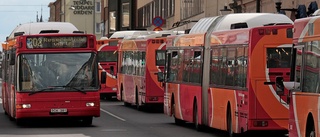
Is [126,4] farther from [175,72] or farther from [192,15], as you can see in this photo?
[175,72]

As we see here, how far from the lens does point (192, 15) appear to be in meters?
69.0

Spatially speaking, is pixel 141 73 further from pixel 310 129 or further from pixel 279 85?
pixel 310 129

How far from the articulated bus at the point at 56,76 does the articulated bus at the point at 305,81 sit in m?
10.6

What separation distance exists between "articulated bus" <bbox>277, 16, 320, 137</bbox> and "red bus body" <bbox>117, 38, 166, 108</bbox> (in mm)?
19295

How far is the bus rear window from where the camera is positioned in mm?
21719

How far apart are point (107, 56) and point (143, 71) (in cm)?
1162

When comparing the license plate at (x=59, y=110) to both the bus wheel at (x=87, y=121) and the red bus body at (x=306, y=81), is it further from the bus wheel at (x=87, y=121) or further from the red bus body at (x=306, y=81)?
the red bus body at (x=306, y=81)

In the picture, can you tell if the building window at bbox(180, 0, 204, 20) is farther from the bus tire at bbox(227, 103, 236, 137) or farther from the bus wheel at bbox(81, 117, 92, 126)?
the bus tire at bbox(227, 103, 236, 137)

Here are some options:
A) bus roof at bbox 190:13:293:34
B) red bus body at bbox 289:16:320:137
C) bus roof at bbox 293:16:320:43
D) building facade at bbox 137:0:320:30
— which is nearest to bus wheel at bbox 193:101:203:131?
bus roof at bbox 190:13:293:34

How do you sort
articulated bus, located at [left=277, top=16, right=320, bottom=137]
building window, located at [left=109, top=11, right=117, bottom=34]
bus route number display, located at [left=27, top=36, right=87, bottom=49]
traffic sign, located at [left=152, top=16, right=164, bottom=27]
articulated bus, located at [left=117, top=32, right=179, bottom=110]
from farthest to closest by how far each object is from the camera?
building window, located at [left=109, top=11, right=117, bottom=34], traffic sign, located at [left=152, top=16, right=164, bottom=27], articulated bus, located at [left=117, top=32, right=179, bottom=110], bus route number display, located at [left=27, top=36, right=87, bottom=49], articulated bus, located at [left=277, top=16, right=320, bottom=137]

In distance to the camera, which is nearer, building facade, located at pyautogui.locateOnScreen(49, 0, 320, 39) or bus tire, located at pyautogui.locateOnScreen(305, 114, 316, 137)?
bus tire, located at pyautogui.locateOnScreen(305, 114, 316, 137)

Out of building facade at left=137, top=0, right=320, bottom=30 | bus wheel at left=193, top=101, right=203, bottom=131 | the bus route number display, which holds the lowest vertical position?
bus wheel at left=193, top=101, right=203, bottom=131

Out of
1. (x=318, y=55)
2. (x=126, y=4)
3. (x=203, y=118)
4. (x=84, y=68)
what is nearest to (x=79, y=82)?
(x=84, y=68)

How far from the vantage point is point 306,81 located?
17.7m
